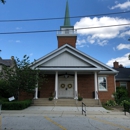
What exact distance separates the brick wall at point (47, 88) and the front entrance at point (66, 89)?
1.01 m

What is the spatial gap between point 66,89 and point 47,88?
2.47 metres

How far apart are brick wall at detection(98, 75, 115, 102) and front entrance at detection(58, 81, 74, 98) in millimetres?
3638

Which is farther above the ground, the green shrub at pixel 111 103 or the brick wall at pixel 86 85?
the brick wall at pixel 86 85

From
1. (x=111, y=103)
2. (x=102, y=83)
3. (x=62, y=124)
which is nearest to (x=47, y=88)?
(x=102, y=83)

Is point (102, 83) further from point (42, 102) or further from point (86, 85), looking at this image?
point (42, 102)

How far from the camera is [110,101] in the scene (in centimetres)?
1823

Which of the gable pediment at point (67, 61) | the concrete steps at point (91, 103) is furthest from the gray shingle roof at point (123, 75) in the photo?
the concrete steps at point (91, 103)

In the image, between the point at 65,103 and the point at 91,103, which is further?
the point at 91,103

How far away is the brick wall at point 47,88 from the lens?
20141mm

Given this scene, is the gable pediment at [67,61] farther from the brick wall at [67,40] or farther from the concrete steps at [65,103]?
the brick wall at [67,40]

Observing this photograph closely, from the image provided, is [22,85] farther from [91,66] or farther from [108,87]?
[108,87]

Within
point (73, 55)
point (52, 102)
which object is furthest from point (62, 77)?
point (52, 102)

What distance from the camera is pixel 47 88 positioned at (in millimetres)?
20344

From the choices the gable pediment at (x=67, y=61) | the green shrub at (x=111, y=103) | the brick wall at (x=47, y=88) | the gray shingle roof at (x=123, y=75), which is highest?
the gable pediment at (x=67, y=61)
